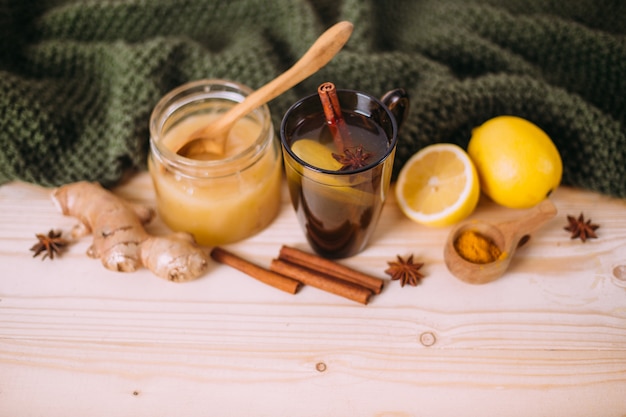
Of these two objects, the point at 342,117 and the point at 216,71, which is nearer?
the point at 342,117

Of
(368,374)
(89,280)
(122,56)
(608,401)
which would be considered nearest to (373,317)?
(368,374)

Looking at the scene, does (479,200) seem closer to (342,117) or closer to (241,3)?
(342,117)

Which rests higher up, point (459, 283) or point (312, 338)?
point (459, 283)

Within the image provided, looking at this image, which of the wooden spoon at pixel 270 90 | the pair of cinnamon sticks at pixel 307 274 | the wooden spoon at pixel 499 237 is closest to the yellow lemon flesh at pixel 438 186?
the wooden spoon at pixel 499 237

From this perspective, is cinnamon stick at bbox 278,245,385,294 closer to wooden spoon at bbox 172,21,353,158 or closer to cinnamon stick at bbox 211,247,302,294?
cinnamon stick at bbox 211,247,302,294

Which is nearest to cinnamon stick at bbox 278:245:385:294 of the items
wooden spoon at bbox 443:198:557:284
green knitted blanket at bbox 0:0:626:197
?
wooden spoon at bbox 443:198:557:284

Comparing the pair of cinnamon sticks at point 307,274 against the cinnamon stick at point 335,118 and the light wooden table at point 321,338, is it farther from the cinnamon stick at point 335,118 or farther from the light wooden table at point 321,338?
the cinnamon stick at point 335,118
